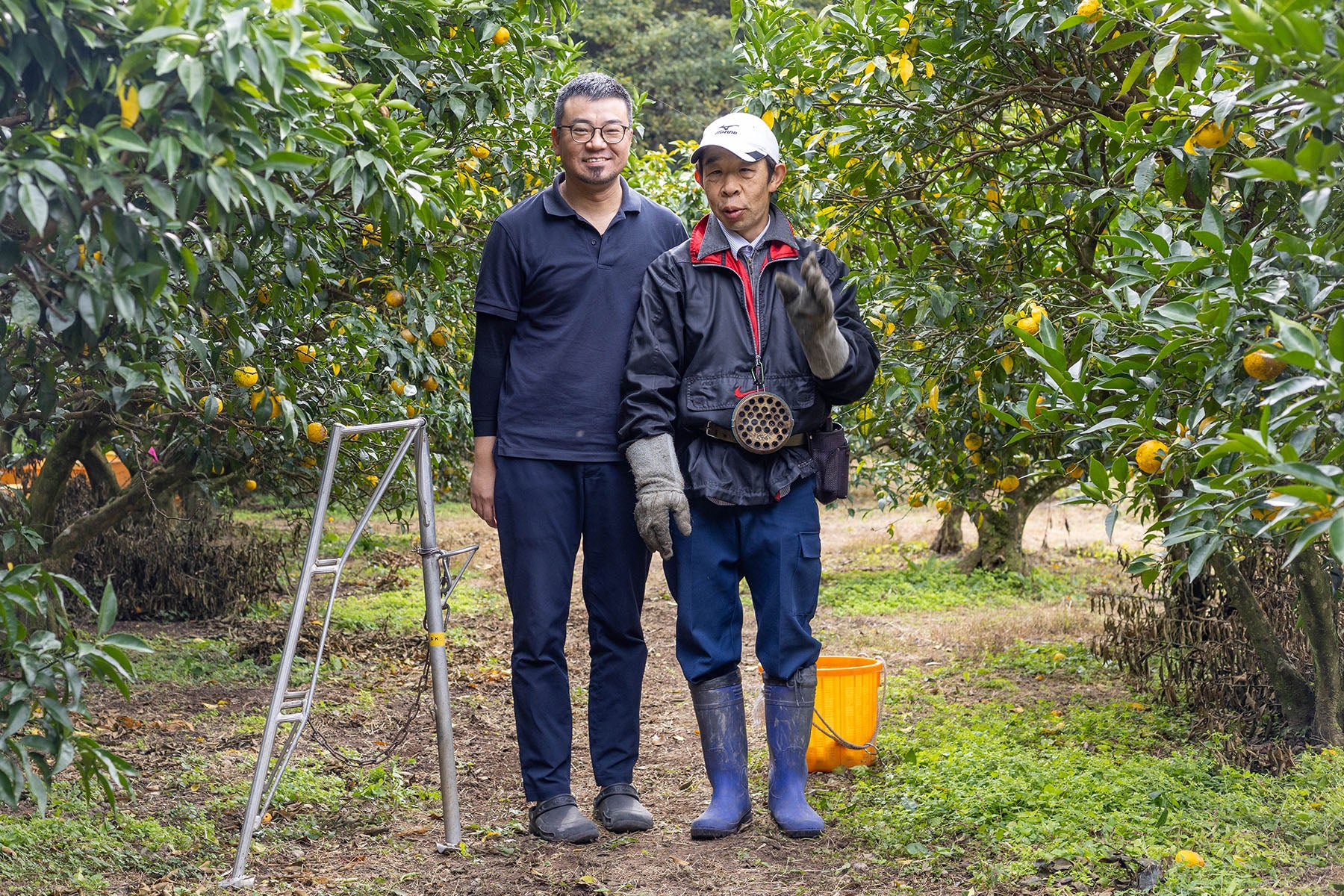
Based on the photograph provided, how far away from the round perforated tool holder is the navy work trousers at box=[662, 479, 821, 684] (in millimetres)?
192

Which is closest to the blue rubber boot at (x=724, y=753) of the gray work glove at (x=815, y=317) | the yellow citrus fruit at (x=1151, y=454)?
the gray work glove at (x=815, y=317)

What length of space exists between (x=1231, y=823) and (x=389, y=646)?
490 centimetres

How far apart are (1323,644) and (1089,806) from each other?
108 cm

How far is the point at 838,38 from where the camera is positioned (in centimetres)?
396

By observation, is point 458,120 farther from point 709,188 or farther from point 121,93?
point 121,93

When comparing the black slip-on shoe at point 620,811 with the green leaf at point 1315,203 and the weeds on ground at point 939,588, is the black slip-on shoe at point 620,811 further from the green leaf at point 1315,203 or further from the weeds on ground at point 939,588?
the weeds on ground at point 939,588

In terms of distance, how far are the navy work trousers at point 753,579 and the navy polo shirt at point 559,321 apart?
36cm

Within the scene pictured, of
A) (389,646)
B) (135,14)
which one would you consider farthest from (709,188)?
(389,646)

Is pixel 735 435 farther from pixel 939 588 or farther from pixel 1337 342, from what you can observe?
pixel 939 588

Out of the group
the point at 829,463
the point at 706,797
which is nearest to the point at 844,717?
the point at 706,797

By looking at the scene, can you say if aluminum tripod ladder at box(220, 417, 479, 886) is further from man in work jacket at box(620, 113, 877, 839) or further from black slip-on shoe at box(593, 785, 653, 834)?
man in work jacket at box(620, 113, 877, 839)

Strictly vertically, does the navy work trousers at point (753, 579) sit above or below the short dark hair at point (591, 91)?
below

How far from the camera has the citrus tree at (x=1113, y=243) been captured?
1965mm

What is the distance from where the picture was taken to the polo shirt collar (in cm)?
Result: 347
